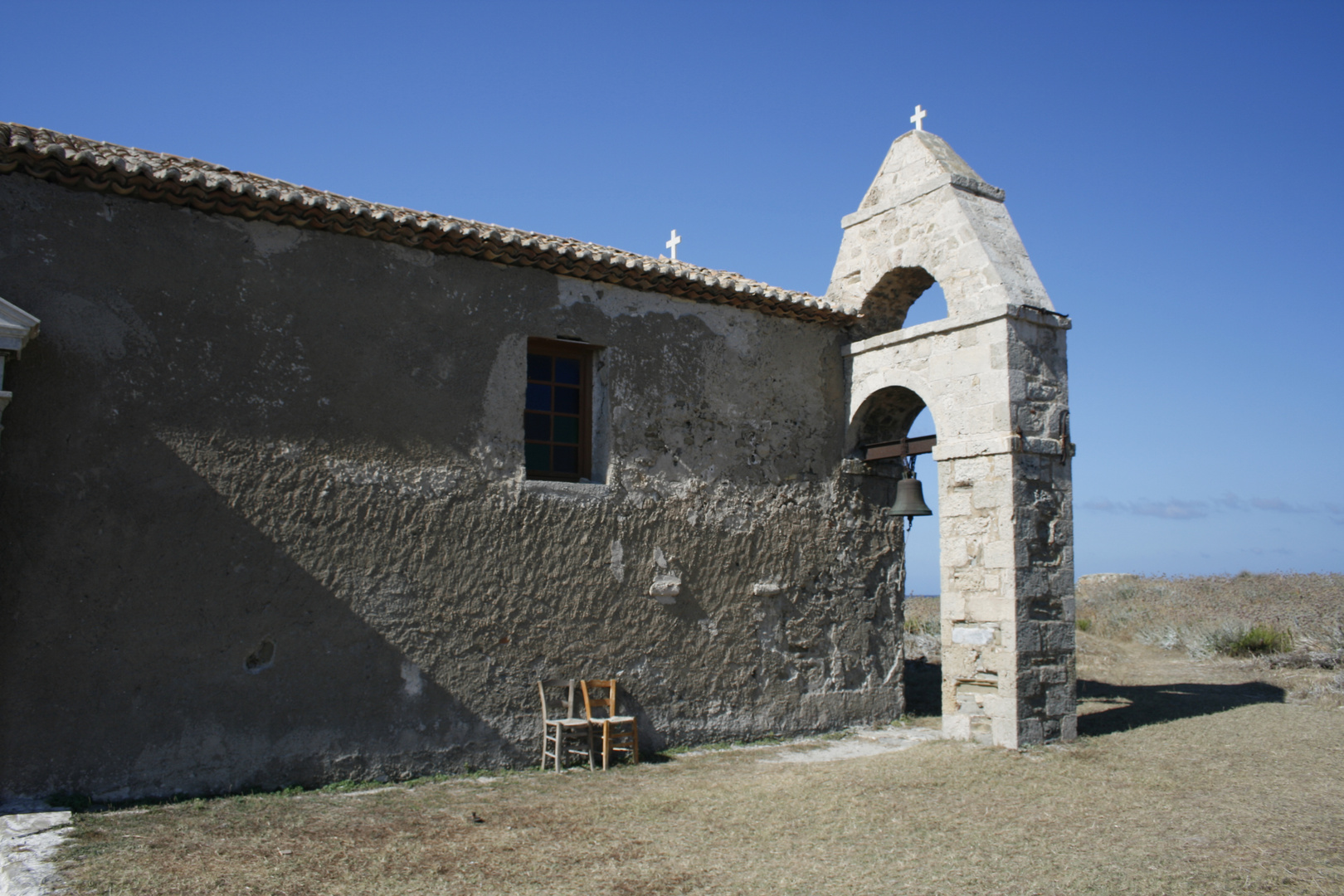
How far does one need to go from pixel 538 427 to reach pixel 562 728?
2.42 m

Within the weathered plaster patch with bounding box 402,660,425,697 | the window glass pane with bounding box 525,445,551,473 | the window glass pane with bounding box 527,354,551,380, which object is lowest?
the weathered plaster patch with bounding box 402,660,425,697

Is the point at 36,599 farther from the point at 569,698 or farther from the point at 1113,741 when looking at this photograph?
the point at 1113,741

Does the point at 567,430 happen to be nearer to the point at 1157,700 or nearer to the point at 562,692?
the point at 562,692

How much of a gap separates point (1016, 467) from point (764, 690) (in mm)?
2958

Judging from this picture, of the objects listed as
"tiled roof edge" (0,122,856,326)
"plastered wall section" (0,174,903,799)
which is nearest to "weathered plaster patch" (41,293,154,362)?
"plastered wall section" (0,174,903,799)

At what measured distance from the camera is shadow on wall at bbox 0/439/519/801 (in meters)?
5.47

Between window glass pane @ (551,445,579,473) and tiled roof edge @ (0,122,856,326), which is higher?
tiled roof edge @ (0,122,856,326)

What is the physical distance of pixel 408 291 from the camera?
694 cm

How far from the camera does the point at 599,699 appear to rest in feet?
24.3

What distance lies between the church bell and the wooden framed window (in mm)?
2878

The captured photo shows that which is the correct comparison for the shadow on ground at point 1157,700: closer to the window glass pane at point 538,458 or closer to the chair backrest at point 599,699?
the chair backrest at point 599,699

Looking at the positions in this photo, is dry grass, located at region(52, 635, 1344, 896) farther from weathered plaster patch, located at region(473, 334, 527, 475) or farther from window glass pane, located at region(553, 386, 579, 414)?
window glass pane, located at region(553, 386, 579, 414)

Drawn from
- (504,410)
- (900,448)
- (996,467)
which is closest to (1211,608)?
(900,448)

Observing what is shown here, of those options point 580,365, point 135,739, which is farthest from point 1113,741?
point 135,739
